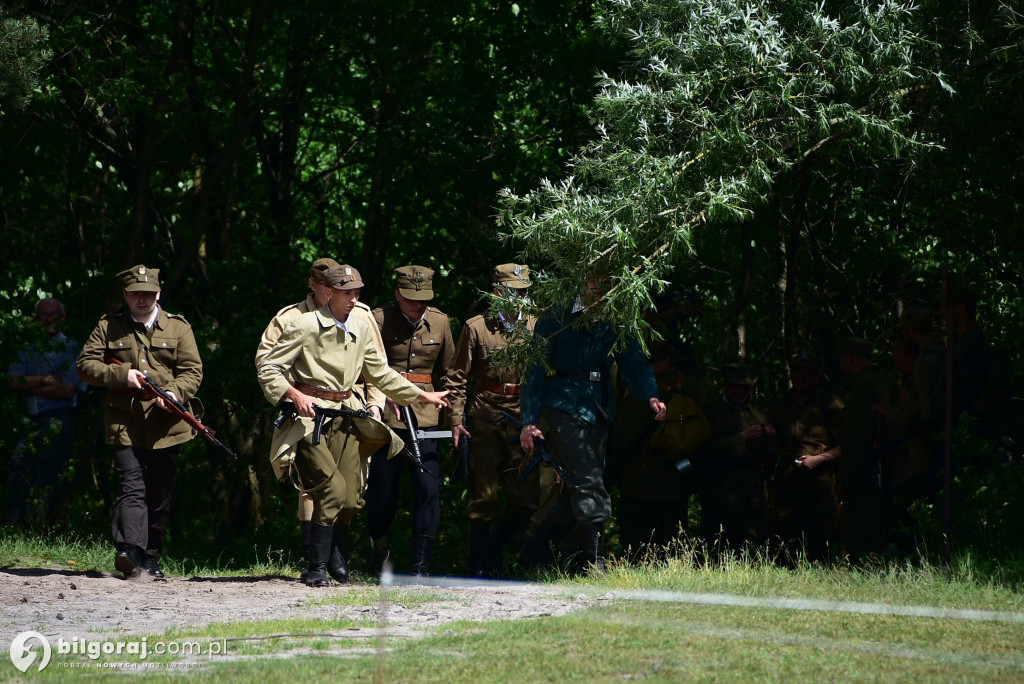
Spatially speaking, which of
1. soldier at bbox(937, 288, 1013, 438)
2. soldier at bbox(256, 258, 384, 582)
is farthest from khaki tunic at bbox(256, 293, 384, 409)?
soldier at bbox(937, 288, 1013, 438)

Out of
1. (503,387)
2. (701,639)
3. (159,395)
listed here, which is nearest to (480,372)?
(503,387)

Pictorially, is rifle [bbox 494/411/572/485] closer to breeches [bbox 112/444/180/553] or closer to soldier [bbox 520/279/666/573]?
soldier [bbox 520/279/666/573]

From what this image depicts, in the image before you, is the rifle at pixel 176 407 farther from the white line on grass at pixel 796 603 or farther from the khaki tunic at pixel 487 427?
the white line on grass at pixel 796 603

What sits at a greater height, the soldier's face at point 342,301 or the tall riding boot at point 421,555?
the soldier's face at point 342,301

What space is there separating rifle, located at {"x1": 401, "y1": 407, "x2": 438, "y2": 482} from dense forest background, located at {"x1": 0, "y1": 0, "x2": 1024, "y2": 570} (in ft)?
4.84

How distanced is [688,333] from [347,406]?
4283 millimetres

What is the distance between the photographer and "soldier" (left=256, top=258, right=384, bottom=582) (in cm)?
819

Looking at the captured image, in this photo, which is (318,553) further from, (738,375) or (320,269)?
(738,375)

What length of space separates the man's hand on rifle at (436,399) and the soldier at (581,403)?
2.92ft

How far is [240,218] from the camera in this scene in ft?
40.5

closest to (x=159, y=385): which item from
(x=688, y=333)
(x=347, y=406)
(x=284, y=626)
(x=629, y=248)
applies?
(x=347, y=406)

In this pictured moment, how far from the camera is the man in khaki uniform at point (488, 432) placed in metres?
9.11

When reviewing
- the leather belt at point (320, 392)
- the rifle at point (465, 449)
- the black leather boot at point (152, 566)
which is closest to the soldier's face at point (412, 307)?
the rifle at point (465, 449)

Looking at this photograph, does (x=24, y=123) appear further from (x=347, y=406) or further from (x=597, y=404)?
(x=597, y=404)
